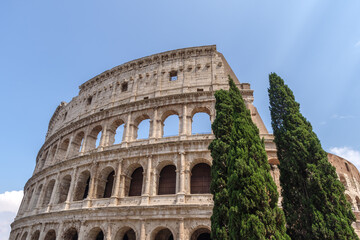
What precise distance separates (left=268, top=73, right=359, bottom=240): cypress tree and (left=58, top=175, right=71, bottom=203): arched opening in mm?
16861

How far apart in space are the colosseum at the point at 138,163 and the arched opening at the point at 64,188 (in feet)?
0.26

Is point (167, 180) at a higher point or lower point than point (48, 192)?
lower

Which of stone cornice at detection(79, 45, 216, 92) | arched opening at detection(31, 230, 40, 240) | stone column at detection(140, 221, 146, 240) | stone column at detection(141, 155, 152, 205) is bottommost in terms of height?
stone column at detection(140, 221, 146, 240)

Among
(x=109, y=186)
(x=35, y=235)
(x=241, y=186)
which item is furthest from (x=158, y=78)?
(x=35, y=235)

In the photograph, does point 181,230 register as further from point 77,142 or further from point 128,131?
point 77,142

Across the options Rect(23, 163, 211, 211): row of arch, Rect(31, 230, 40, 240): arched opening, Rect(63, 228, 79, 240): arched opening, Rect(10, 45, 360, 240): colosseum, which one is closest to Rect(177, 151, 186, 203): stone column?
Rect(10, 45, 360, 240): colosseum

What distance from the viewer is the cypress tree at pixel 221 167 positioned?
29.3ft

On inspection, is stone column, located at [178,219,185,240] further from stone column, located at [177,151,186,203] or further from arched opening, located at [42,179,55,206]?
arched opening, located at [42,179,55,206]

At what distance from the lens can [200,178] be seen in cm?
1529

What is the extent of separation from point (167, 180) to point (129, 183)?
9.56 feet

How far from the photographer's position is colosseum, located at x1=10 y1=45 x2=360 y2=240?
1405 cm

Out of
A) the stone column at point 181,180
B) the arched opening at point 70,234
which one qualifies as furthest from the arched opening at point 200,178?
the arched opening at point 70,234

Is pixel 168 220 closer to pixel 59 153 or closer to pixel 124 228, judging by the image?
pixel 124 228

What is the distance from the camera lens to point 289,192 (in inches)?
415
